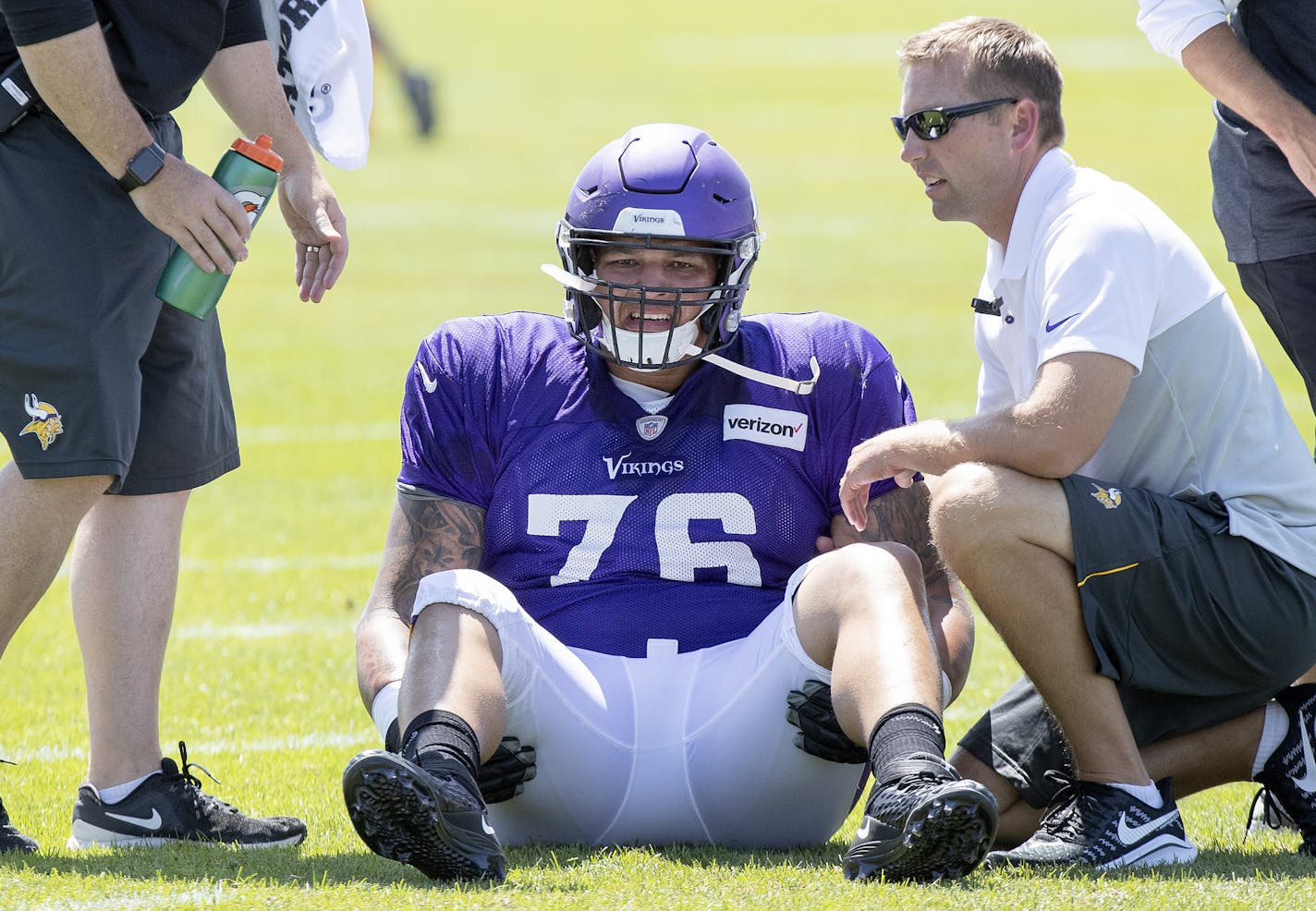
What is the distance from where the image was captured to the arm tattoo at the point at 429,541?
3.92 meters

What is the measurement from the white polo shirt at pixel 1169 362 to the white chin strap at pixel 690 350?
18.7 inches

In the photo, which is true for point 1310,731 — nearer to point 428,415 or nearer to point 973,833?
point 973,833

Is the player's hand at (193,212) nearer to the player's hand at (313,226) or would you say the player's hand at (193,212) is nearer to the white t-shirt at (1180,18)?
the player's hand at (313,226)

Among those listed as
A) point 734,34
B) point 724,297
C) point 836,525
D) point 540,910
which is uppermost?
point 734,34

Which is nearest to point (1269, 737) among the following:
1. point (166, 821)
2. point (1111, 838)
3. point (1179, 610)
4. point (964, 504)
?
point (1179, 610)

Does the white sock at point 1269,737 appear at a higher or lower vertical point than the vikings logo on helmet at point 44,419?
lower

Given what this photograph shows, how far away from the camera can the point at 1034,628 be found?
3.53 metres

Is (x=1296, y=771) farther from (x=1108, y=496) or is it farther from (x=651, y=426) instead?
(x=651, y=426)

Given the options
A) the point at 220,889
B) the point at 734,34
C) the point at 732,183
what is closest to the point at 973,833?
the point at 220,889

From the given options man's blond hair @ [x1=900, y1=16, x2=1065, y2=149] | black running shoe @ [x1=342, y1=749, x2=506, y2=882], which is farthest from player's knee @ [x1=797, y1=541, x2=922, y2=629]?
man's blond hair @ [x1=900, y1=16, x2=1065, y2=149]

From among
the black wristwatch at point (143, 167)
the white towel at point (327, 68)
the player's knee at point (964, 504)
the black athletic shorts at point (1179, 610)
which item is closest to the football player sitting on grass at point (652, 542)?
the player's knee at point (964, 504)

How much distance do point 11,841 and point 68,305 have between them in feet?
3.43

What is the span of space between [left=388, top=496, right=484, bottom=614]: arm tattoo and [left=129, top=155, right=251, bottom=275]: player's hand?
0.70 metres

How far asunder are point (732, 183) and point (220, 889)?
185cm
